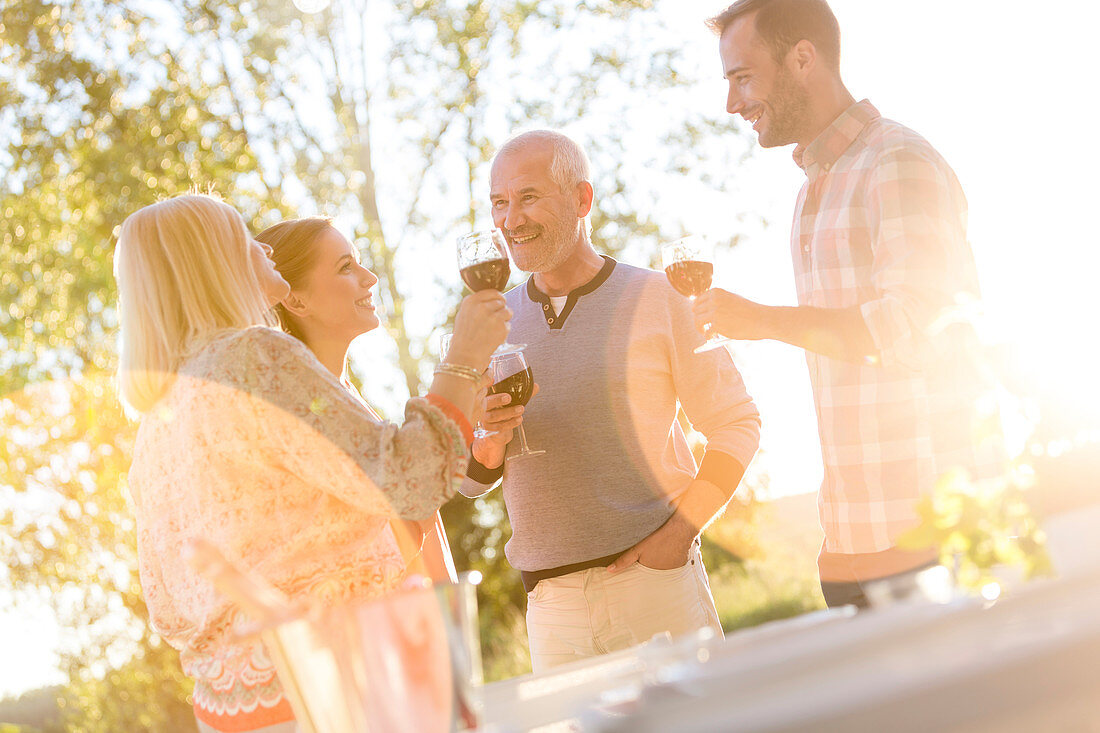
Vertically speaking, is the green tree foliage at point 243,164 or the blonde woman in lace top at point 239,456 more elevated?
the green tree foliage at point 243,164

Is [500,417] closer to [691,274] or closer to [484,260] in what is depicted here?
[484,260]

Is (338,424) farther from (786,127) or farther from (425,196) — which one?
(425,196)

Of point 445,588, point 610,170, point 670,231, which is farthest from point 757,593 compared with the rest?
point 445,588

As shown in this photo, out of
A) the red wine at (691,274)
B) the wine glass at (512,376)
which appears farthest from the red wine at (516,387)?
the red wine at (691,274)

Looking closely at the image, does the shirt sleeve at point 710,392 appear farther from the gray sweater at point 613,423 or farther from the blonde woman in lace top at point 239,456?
the blonde woman in lace top at point 239,456

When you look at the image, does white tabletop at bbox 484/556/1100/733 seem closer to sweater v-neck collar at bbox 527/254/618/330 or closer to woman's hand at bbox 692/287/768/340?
woman's hand at bbox 692/287/768/340

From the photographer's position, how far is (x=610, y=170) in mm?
10320

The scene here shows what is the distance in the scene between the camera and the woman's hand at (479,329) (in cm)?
204

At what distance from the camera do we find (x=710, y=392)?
3.18 m

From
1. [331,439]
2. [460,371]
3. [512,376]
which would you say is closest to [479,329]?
[460,371]

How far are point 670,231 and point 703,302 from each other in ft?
26.0

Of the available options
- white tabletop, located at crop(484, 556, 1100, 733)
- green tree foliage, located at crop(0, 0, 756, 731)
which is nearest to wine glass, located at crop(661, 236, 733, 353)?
white tabletop, located at crop(484, 556, 1100, 733)

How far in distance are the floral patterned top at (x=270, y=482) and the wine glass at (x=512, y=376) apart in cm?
85

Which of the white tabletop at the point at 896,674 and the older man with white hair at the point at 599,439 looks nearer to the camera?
the white tabletop at the point at 896,674
